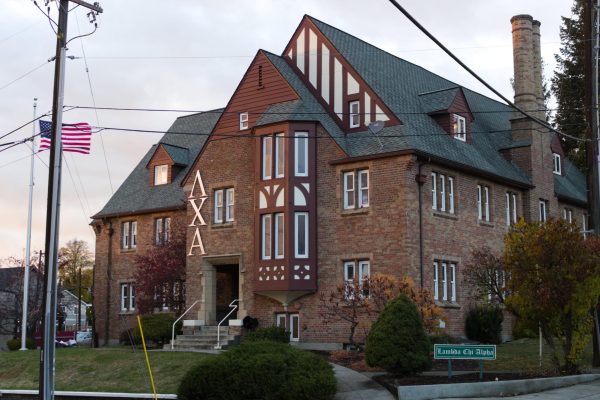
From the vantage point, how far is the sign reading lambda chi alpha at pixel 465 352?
65.4 ft

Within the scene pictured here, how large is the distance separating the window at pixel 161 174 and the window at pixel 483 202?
16.9m

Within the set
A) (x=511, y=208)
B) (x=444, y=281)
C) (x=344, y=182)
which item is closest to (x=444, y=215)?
(x=444, y=281)

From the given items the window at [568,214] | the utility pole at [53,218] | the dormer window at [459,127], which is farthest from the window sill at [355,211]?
the window at [568,214]

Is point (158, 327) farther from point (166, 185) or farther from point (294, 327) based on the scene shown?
point (166, 185)

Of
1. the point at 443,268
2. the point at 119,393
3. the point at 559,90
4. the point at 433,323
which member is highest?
the point at 559,90

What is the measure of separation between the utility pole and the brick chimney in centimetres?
1974

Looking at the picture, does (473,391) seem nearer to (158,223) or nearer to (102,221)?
(158,223)

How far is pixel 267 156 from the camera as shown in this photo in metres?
31.5

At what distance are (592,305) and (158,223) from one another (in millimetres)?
24533

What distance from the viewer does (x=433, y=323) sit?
80.0ft

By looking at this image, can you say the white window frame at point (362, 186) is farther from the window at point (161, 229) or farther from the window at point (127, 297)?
the window at point (127, 297)

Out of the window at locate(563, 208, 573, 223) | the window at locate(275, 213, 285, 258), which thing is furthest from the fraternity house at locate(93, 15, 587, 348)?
the window at locate(563, 208, 573, 223)

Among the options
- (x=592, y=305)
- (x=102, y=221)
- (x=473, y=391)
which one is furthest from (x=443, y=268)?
(x=102, y=221)

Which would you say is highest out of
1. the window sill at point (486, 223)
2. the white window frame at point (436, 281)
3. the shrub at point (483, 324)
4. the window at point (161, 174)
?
the window at point (161, 174)
